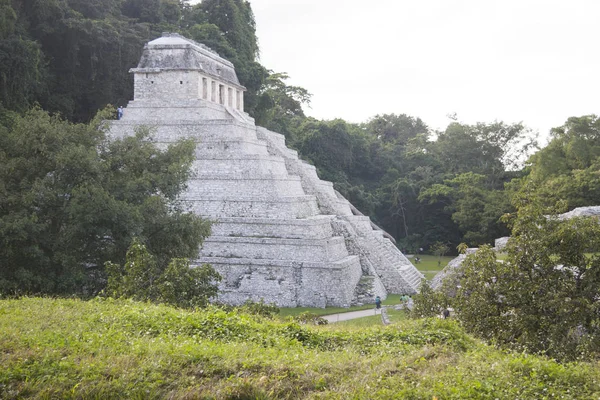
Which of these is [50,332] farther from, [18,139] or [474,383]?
[18,139]

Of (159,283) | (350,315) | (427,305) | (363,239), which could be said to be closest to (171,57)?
(363,239)

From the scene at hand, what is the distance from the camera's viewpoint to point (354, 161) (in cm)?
3862

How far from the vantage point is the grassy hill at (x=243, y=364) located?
17.8 feet

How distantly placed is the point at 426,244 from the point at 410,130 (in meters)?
21.3

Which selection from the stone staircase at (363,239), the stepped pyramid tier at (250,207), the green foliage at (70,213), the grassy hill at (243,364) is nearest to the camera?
the grassy hill at (243,364)

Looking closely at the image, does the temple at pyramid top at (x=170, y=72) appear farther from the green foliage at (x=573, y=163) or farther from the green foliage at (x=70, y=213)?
the green foliage at (x=573, y=163)

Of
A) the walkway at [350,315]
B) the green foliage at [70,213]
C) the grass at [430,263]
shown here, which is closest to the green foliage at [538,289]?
the green foliage at [70,213]

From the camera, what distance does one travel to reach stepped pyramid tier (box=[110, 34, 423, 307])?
17672 millimetres

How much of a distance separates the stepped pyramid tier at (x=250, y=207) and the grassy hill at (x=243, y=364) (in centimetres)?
899

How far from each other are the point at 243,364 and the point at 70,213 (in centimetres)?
726

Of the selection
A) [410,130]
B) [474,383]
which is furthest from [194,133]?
[410,130]

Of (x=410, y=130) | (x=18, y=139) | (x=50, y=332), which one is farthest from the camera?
(x=410, y=130)

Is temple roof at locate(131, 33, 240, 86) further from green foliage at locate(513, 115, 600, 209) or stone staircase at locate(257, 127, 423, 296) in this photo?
green foliage at locate(513, 115, 600, 209)

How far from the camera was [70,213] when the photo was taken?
1196 cm
